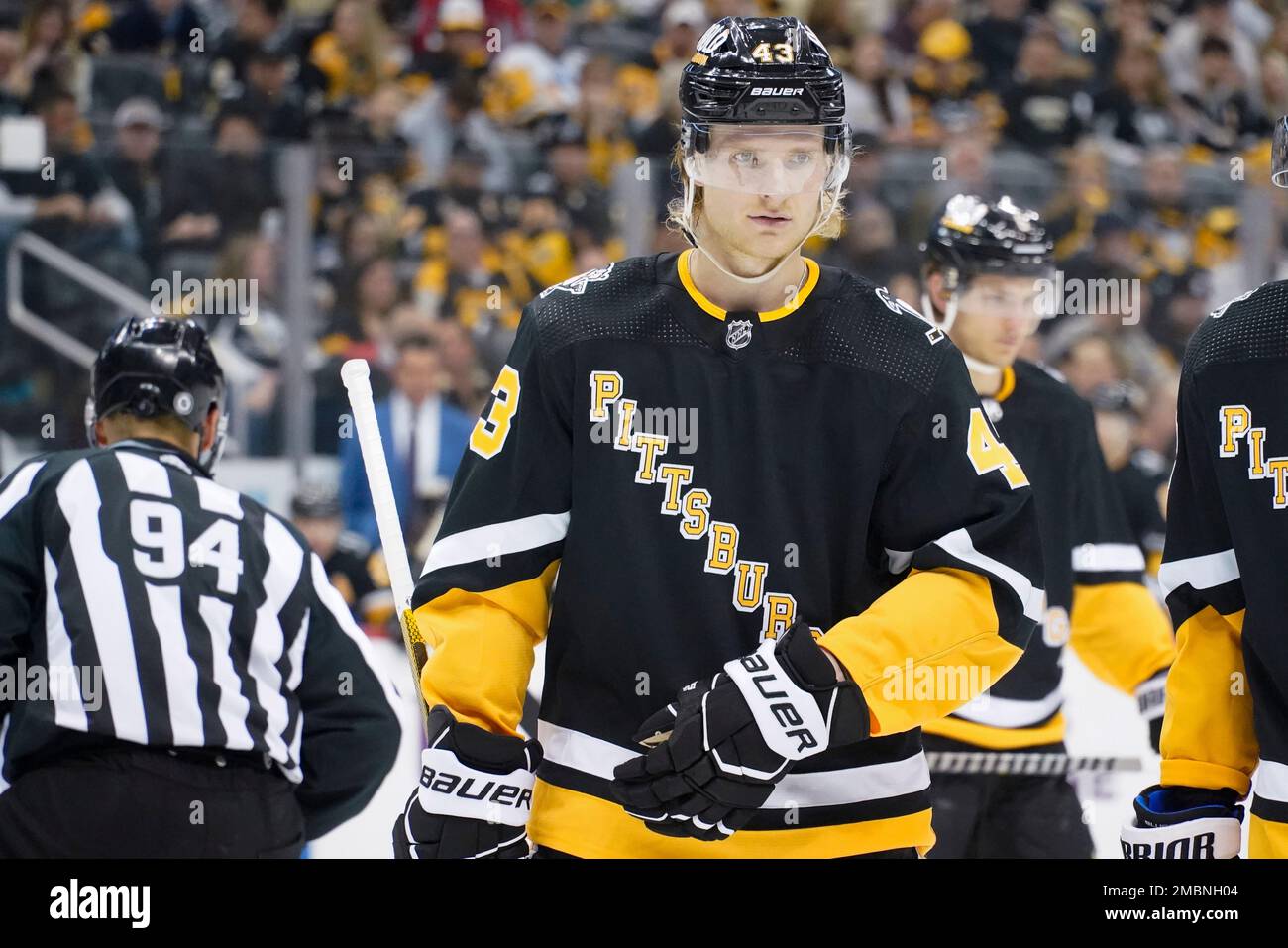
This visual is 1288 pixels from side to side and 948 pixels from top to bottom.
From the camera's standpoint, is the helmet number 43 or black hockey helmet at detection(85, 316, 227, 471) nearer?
the helmet number 43

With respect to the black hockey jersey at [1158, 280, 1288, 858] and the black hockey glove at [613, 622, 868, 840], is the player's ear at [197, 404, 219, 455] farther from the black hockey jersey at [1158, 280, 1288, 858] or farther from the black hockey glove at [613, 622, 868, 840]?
the black hockey jersey at [1158, 280, 1288, 858]

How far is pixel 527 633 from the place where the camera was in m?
2.12

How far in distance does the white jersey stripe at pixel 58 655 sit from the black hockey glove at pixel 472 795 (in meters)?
1.01

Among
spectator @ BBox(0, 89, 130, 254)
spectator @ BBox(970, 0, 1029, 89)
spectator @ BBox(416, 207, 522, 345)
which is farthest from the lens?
spectator @ BBox(970, 0, 1029, 89)

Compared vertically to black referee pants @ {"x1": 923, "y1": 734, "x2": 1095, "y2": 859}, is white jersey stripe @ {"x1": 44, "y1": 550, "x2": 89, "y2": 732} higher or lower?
higher

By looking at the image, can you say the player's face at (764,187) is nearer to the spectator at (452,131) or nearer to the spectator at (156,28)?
the spectator at (452,131)

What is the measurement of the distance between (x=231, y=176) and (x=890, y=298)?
4274 mm

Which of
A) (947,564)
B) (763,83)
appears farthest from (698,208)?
(947,564)

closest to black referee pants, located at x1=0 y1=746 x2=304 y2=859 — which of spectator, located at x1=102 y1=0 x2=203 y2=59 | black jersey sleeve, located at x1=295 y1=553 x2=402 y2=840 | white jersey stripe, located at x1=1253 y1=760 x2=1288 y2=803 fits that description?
black jersey sleeve, located at x1=295 y1=553 x2=402 y2=840

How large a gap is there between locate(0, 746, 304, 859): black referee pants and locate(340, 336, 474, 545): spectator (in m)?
2.97

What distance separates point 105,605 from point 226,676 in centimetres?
23

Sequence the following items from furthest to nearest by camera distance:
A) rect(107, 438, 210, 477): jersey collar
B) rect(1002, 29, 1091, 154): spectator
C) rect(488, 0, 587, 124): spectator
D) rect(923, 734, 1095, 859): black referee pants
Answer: rect(1002, 29, 1091, 154): spectator
rect(488, 0, 587, 124): spectator
rect(923, 734, 1095, 859): black referee pants
rect(107, 438, 210, 477): jersey collar

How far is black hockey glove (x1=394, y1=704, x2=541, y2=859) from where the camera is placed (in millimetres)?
1991

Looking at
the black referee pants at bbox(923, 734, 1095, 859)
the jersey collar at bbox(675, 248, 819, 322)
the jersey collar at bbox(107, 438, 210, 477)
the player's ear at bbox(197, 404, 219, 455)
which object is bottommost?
the black referee pants at bbox(923, 734, 1095, 859)
